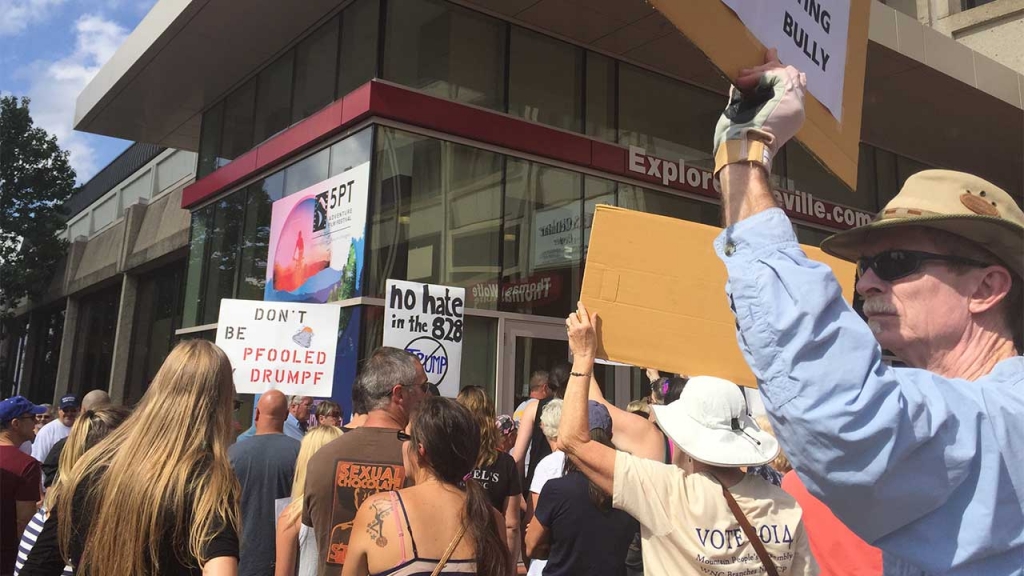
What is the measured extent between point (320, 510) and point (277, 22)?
32.2ft

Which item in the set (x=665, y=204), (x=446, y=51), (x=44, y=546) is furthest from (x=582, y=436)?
(x=665, y=204)

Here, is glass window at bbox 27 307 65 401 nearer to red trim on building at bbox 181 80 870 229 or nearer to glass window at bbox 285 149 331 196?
red trim on building at bbox 181 80 870 229

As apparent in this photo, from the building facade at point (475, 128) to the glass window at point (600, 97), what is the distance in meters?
0.03

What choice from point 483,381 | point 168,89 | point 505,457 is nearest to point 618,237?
point 505,457

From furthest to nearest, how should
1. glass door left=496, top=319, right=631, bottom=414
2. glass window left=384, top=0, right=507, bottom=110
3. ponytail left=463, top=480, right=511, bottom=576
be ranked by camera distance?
1. glass window left=384, top=0, right=507, bottom=110
2. glass door left=496, top=319, right=631, bottom=414
3. ponytail left=463, top=480, right=511, bottom=576

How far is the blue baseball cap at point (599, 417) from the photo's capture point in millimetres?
3748

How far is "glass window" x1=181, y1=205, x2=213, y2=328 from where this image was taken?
13.7 m

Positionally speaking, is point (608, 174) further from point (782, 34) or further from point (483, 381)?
point (782, 34)

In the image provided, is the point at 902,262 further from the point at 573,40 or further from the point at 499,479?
the point at 573,40

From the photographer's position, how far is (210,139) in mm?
14570

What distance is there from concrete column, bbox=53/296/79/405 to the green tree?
9.44 feet

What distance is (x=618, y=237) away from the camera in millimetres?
2086

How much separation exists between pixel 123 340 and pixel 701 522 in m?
21.1

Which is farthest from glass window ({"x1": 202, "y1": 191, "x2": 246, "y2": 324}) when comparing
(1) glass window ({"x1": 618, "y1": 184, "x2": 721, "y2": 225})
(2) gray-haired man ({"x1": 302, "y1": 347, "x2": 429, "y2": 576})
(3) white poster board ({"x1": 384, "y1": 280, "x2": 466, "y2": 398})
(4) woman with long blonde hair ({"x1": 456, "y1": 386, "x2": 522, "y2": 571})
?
(2) gray-haired man ({"x1": 302, "y1": 347, "x2": 429, "y2": 576})
